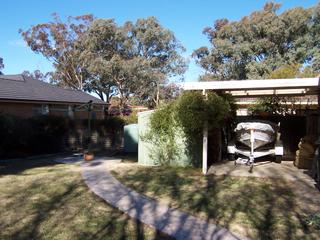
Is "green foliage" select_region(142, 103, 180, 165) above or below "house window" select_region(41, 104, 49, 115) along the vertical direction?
below

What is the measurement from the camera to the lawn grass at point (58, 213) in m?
5.36

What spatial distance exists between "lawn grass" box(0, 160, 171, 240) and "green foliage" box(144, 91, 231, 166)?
3157 mm

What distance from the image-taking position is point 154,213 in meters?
6.38

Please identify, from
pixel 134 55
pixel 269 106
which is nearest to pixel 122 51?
pixel 134 55

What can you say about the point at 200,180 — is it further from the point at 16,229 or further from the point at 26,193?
the point at 16,229

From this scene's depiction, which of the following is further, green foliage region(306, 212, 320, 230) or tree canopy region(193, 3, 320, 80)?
tree canopy region(193, 3, 320, 80)

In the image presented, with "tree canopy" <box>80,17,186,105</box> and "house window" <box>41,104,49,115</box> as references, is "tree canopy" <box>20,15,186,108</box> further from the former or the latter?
"house window" <box>41,104,49,115</box>

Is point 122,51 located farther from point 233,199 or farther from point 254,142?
point 233,199

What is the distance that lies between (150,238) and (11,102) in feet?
58.1

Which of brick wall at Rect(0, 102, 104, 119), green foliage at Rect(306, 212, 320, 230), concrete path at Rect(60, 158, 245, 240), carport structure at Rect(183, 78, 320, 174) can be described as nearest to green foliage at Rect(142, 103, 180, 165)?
carport structure at Rect(183, 78, 320, 174)

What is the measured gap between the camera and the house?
68.3ft

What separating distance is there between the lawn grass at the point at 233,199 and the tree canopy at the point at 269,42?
917 inches

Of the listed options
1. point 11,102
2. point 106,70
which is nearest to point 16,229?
point 11,102

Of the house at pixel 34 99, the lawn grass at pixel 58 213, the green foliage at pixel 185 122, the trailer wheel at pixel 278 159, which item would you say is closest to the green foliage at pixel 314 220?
the lawn grass at pixel 58 213
